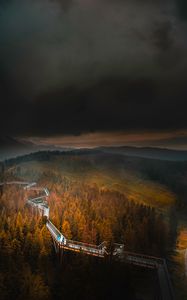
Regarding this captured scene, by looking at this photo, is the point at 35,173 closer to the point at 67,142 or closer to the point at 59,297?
the point at 67,142

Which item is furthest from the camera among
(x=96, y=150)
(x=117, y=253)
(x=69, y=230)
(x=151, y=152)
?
(x=151, y=152)

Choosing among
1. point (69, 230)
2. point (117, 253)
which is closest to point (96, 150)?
point (69, 230)

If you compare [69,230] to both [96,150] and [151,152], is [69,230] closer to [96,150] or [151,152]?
[96,150]

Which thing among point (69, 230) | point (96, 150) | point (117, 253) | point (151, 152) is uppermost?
point (96, 150)

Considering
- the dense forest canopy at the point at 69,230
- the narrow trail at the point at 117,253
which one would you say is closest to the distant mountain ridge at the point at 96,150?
the dense forest canopy at the point at 69,230

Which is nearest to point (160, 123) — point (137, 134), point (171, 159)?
point (137, 134)

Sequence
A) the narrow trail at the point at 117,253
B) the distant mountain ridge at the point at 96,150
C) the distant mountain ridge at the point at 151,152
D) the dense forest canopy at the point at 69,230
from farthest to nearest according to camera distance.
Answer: the distant mountain ridge at the point at 151,152 < the distant mountain ridge at the point at 96,150 < the narrow trail at the point at 117,253 < the dense forest canopy at the point at 69,230

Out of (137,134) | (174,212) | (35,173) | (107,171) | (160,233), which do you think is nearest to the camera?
(160,233)

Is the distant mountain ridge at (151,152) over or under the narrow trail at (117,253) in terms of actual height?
over

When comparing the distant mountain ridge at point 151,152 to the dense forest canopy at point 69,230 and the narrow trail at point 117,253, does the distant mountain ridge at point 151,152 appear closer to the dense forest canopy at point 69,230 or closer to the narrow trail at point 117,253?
the dense forest canopy at point 69,230

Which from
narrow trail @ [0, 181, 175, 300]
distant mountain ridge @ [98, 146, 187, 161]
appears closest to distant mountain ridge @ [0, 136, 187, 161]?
distant mountain ridge @ [98, 146, 187, 161]

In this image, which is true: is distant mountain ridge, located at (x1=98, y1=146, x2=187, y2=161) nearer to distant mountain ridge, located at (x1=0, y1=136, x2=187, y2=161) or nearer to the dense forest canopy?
distant mountain ridge, located at (x1=0, y1=136, x2=187, y2=161)
